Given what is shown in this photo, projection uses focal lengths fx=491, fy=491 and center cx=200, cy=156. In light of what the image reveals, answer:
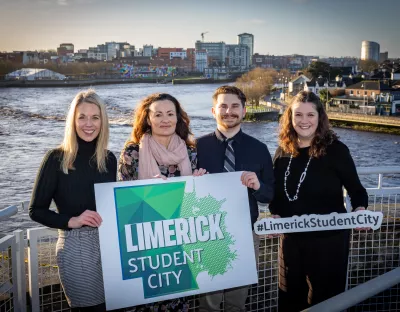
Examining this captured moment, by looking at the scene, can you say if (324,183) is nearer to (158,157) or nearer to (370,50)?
(158,157)

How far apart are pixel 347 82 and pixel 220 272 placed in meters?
43.9

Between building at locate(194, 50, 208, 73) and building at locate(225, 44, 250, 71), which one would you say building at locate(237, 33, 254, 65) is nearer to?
building at locate(225, 44, 250, 71)

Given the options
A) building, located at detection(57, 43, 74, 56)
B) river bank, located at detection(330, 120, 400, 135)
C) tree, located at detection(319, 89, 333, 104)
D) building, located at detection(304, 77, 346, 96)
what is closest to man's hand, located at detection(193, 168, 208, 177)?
river bank, located at detection(330, 120, 400, 135)

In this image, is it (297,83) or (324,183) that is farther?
(297,83)

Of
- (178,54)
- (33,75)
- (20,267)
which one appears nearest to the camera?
(20,267)

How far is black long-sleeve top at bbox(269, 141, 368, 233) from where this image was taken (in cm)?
198

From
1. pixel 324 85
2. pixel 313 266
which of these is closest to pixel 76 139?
pixel 313 266

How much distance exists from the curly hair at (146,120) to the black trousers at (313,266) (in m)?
0.60

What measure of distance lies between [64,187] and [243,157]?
74 centimetres

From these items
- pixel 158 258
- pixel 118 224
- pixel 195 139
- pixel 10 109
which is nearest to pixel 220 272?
pixel 158 258

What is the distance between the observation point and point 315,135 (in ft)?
6.67

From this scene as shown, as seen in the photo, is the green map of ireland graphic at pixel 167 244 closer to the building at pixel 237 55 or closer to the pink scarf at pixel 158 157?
the pink scarf at pixel 158 157

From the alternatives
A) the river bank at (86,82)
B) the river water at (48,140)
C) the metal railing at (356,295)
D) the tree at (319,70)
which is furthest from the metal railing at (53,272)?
the river bank at (86,82)

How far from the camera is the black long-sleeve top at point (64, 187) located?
68.3 inches
